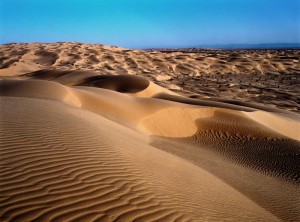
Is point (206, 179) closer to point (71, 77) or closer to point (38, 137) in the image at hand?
point (38, 137)

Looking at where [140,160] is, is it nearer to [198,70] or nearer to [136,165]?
[136,165]

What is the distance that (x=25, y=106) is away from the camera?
22.6 feet

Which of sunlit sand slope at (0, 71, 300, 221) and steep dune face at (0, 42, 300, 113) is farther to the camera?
steep dune face at (0, 42, 300, 113)

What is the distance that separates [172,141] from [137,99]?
10.8 feet

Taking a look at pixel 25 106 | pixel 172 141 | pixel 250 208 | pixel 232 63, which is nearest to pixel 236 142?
pixel 172 141

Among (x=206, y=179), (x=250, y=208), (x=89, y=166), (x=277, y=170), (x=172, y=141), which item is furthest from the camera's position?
(x=172, y=141)

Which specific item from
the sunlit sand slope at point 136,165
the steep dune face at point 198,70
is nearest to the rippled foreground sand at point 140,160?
the sunlit sand slope at point 136,165

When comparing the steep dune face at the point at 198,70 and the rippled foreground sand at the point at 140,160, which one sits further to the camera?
the steep dune face at the point at 198,70

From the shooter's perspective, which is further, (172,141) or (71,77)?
(71,77)

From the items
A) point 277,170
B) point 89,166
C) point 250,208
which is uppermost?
point 89,166

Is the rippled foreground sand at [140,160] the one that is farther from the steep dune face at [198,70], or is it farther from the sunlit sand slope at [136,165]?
the steep dune face at [198,70]

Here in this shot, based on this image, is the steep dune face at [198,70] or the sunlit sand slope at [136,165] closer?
the sunlit sand slope at [136,165]

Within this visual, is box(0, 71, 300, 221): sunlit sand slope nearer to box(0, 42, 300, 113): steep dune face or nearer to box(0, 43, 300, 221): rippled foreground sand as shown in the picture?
box(0, 43, 300, 221): rippled foreground sand

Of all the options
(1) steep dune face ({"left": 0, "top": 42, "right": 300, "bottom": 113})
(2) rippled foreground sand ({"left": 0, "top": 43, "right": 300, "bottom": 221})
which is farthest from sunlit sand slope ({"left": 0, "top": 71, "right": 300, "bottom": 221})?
(1) steep dune face ({"left": 0, "top": 42, "right": 300, "bottom": 113})
